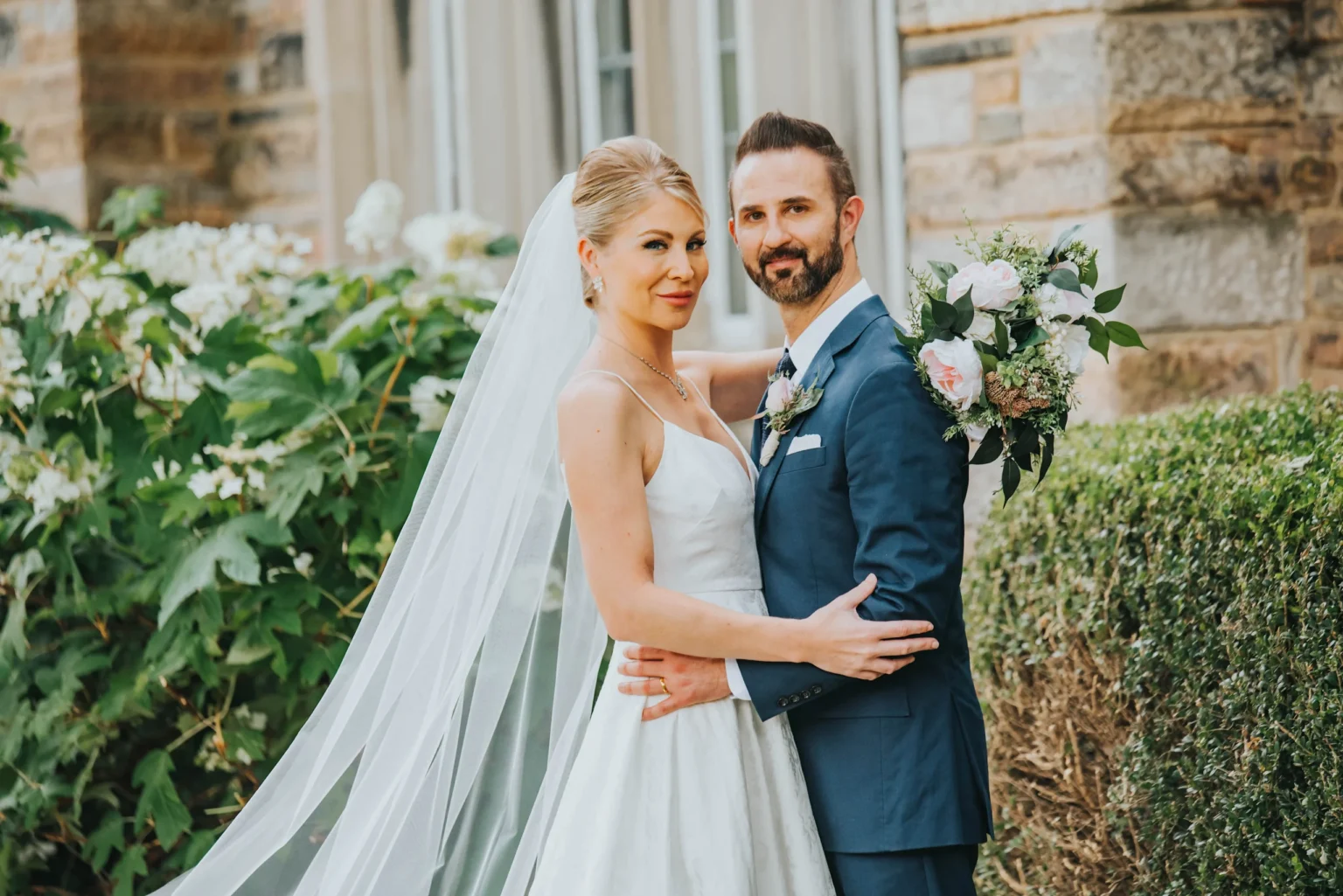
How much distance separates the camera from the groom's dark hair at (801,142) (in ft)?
9.52

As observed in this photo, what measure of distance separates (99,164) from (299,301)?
294cm

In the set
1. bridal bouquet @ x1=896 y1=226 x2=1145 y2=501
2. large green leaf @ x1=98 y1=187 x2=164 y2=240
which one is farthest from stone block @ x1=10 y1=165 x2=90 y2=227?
bridal bouquet @ x1=896 y1=226 x2=1145 y2=501

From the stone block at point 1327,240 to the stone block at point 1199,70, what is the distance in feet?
1.29

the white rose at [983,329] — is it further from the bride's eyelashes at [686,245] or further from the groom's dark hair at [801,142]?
the bride's eyelashes at [686,245]

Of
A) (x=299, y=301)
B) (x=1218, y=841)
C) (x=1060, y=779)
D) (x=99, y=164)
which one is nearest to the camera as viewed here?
(x=1218, y=841)

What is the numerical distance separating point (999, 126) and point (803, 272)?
7.75 feet

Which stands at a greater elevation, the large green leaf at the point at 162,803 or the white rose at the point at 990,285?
the white rose at the point at 990,285

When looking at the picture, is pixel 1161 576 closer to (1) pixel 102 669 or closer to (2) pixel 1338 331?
(2) pixel 1338 331

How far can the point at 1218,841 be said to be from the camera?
3.13 meters

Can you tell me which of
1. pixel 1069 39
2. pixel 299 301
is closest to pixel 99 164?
pixel 299 301

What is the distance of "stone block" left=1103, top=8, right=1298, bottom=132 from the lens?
4.75 m

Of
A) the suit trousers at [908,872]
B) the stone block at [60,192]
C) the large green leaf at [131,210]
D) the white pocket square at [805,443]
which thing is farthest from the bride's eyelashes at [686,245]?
the stone block at [60,192]

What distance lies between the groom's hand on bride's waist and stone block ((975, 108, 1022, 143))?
2.81 meters

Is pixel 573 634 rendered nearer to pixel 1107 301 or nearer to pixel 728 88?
pixel 1107 301
